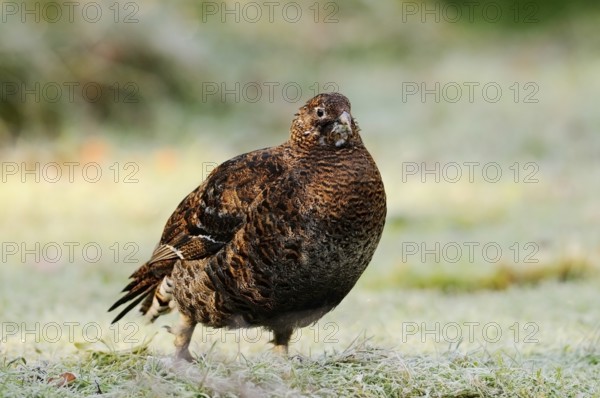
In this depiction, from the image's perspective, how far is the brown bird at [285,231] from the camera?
423 cm

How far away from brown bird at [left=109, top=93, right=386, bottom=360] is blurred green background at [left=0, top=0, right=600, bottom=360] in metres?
1.90

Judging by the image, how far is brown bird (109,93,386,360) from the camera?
4227mm

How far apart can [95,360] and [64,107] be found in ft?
21.6

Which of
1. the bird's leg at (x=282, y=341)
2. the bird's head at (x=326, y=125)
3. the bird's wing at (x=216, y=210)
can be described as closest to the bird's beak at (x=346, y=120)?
the bird's head at (x=326, y=125)

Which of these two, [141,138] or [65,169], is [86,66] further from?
[65,169]

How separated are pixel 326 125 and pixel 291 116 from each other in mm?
7222

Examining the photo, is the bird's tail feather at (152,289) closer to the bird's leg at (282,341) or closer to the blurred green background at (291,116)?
the bird's leg at (282,341)

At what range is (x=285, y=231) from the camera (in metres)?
4.24

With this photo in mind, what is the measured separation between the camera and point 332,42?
14633mm

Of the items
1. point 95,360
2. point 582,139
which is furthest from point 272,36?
point 95,360

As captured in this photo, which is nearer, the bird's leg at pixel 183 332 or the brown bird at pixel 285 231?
the brown bird at pixel 285 231

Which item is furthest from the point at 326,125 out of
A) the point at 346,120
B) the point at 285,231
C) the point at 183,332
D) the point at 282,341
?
the point at 183,332

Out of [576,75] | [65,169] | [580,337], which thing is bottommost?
[580,337]

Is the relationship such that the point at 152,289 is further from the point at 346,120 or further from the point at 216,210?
the point at 346,120
